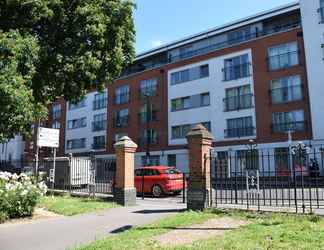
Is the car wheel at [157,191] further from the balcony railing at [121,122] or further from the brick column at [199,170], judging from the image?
the balcony railing at [121,122]

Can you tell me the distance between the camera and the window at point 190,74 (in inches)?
1651

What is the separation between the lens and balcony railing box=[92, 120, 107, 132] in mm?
53062

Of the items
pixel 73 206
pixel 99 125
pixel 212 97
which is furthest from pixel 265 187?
pixel 99 125

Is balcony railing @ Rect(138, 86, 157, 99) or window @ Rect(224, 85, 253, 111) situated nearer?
window @ Rect(224, 85, 253, 111)

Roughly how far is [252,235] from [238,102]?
31.1 metres

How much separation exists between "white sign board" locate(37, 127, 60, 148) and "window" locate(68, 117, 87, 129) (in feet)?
126

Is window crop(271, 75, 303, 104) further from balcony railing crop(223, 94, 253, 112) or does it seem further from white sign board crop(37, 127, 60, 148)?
white sign board crop(37, 127, 60, 148)

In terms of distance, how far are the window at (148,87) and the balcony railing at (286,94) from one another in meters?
15.3

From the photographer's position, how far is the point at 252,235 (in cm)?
812

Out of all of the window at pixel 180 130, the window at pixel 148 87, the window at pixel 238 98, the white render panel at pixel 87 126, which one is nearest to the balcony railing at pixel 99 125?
the white render panel at pixel 87 126

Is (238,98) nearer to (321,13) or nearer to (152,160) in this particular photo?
(321,13)

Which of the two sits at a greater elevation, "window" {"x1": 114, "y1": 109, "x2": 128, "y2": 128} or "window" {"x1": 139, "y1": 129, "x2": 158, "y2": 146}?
"window" {"x1": 114, "y1": 109, "x2": 128, "y2": 128}

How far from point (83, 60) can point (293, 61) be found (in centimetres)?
2497

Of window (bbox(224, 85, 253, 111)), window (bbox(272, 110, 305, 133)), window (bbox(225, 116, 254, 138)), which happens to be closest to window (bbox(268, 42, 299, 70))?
window (bbox(224, 85, 253, 111))
